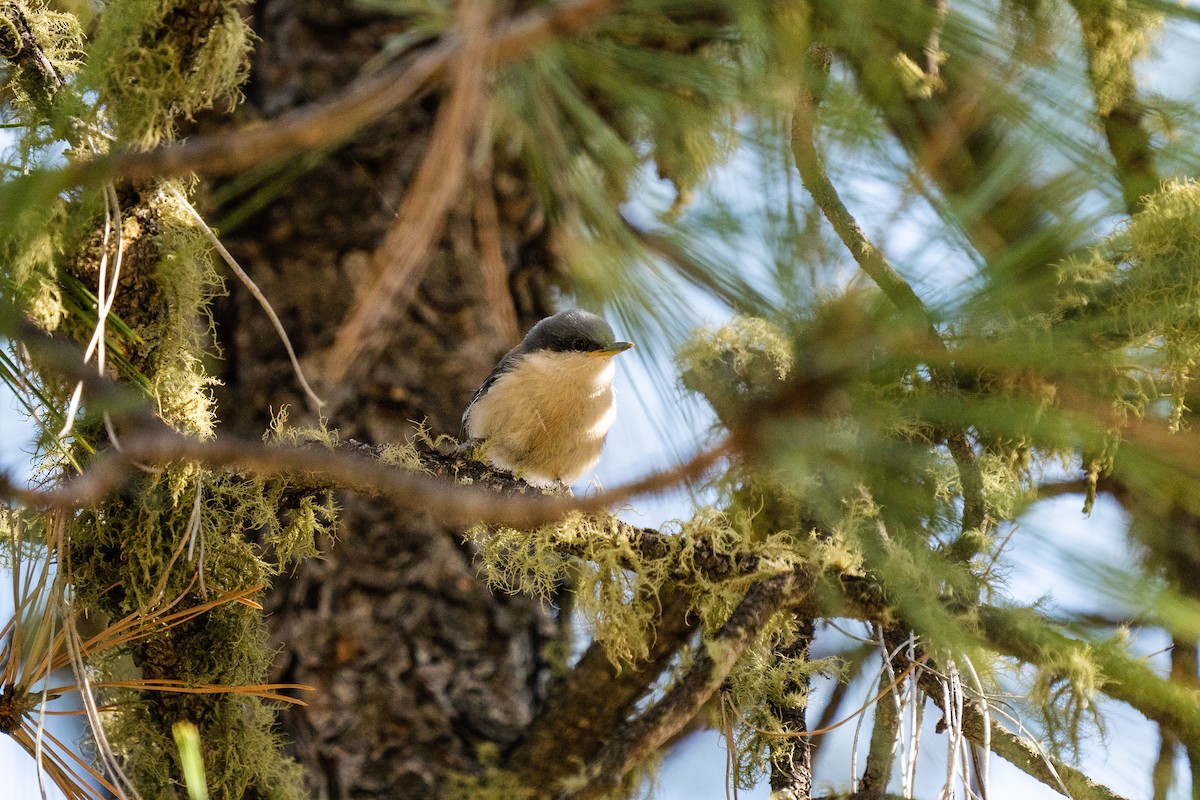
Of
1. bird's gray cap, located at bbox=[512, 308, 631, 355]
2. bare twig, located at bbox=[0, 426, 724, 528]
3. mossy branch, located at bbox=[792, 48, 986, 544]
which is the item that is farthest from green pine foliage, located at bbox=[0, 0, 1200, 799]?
bird's gray cap, located at bbox=[512, 308, 631, 355]

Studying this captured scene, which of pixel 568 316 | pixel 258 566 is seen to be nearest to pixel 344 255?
pixel 568 316

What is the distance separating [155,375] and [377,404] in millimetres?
1147

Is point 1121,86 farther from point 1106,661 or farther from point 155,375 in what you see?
point 155,375

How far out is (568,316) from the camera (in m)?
3.35

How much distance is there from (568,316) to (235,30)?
154cm

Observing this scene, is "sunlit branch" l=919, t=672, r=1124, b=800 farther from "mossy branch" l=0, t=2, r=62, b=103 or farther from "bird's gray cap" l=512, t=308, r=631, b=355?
"mossy branch" l=0, t=2, r=62, b=103

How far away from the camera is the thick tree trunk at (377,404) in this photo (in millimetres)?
2857

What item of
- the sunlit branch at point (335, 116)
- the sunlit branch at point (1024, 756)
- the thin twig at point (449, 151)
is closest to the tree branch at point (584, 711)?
the sunlit branch at point (1024, 756)

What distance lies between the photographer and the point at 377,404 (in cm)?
314

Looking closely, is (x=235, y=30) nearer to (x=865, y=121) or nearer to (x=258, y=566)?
(x=258, y=566)

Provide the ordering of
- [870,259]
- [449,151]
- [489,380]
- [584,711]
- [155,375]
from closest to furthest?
1. [870,259]
2. [449,151]
3. [155,375]
4. [584,711]
5. [489,380]

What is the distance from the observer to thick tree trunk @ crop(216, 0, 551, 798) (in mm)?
2857

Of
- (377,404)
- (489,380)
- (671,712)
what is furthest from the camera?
(489,380)

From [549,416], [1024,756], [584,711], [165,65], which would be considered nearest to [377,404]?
[549,416]
